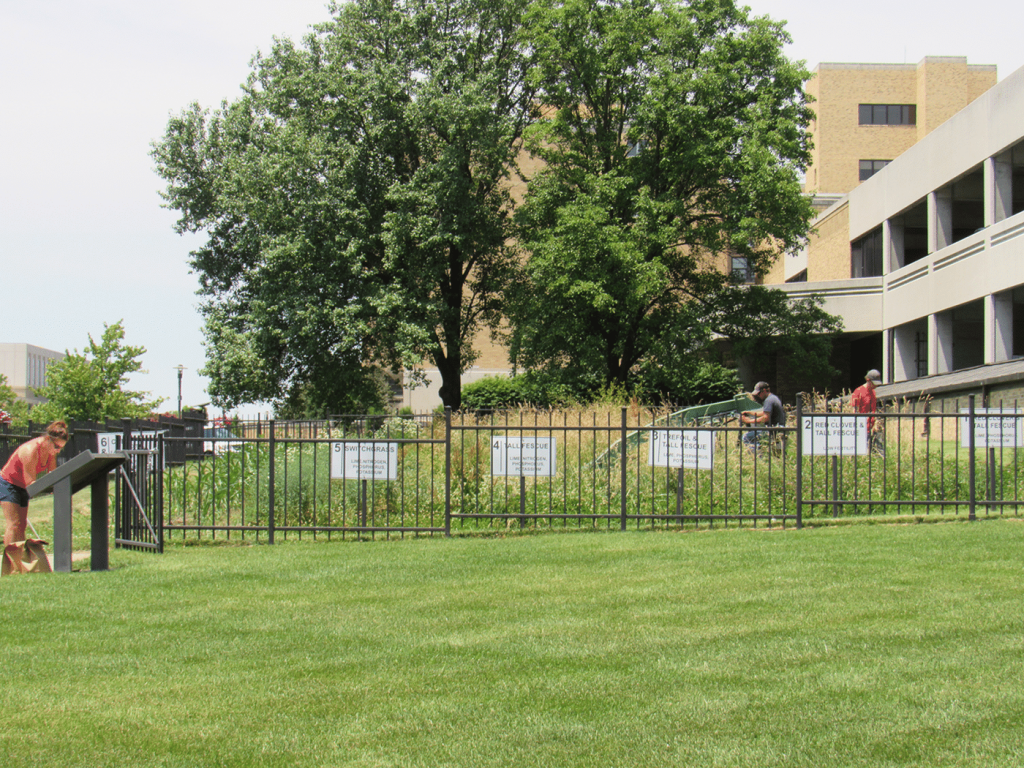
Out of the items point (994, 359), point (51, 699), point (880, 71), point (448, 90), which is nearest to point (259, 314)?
point (448, 90)

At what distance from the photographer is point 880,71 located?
5462cm

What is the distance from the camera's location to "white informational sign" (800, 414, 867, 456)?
1294 cm

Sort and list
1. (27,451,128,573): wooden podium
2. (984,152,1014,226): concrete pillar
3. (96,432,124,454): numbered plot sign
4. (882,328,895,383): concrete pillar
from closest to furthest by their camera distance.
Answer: (27,451,128,573): wooden podium
(96,432,124,454): numbered plot sign
(984,152,1014,226): concrete pillar
(882,328,895,383): concrete pillar

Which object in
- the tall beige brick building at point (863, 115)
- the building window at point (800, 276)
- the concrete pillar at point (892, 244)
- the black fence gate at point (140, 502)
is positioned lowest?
the black fence gate at point (140, 502)

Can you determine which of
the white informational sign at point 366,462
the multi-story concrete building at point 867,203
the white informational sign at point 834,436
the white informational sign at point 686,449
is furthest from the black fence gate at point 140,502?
the multi-story concrete building at point 867,203

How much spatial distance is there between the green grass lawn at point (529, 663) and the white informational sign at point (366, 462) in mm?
2623

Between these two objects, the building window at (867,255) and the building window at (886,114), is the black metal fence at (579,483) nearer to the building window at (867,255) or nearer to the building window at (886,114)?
the building window at (867,255)

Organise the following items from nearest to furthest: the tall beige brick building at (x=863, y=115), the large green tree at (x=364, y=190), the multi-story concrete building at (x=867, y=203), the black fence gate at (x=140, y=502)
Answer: the black fence gate at (x=140, y=502), the large green tree at (x=364, y=190), the multi-story concrete building at (x=867, y=203), the tall beige brick building at (x=863, y=115)

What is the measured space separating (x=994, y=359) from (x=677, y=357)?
870cm

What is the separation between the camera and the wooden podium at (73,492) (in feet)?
32.5

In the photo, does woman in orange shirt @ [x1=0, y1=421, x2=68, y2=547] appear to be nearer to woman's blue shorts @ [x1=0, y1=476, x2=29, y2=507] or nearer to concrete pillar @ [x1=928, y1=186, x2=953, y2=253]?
woman's blue shorts @ [x1=0, y1=476, x2=29, y2=507]

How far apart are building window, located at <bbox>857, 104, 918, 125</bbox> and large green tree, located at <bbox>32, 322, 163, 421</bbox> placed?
41.9m

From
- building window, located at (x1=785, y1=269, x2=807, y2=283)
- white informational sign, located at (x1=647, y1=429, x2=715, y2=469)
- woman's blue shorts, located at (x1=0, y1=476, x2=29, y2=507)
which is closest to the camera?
woman's blue shorts, located at (x1=0, y1=476, x2=29, y2=507)

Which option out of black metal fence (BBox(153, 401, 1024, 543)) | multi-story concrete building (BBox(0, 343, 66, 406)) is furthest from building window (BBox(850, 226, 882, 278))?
multi-story concrete building (BBox(0, 343, 66, 406))
